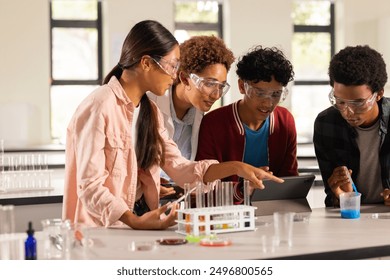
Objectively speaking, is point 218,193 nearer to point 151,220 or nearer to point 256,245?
point 151,220

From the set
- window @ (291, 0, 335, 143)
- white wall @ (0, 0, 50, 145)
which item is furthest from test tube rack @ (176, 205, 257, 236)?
window @ (291, 0, 335, 143)

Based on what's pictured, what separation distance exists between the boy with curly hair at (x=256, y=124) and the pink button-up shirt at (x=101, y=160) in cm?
55

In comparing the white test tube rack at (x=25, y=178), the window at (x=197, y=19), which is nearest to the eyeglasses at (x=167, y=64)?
the white test tube rack at (x=25, y=178)

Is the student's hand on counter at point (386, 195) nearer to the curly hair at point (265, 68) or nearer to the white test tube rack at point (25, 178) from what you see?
the curly hair at point (265, 68)

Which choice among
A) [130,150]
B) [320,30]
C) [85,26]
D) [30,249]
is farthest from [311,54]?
[30,249]

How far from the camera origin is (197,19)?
7.76 m

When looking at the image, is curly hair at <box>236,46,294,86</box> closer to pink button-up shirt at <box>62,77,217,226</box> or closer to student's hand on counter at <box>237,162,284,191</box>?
student's hand on counter at <box>237,162,284,191</box>

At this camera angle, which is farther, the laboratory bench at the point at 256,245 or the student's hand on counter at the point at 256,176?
the student's hand on counter at the point at 256,176

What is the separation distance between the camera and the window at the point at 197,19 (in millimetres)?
7641

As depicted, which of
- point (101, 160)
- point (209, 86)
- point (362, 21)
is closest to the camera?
point (101, 160)

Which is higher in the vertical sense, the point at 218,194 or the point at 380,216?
the point at 218,194

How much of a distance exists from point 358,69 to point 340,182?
1.59ft

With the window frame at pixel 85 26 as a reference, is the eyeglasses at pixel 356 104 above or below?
below
